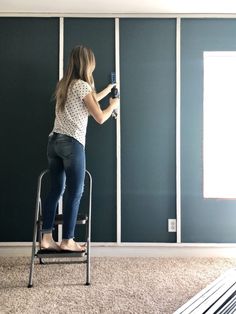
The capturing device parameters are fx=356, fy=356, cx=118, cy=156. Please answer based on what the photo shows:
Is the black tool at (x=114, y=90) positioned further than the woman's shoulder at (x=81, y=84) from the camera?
Yes

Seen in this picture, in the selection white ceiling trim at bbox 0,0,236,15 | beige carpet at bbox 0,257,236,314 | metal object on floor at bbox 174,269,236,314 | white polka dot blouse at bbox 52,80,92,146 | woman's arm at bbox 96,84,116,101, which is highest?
white ceiling trim at bbox 0,0,236,15

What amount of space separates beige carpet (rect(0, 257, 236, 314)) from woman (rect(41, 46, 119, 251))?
0.28 meters

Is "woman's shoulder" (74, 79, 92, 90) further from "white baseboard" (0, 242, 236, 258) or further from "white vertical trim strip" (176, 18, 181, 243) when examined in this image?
"white baseboard" (0, 242, 236, 258)

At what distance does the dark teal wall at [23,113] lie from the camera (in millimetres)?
3094

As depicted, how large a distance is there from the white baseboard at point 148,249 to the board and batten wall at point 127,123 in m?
0.05

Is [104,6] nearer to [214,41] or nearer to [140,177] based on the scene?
[214,41]

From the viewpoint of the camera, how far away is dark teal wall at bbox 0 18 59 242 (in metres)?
3.09

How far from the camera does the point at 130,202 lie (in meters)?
3.10

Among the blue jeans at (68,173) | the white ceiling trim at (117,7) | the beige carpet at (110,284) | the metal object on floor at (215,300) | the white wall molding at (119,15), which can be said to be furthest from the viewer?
the white wall molding at (119,15)

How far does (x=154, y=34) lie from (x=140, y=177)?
125 centimetres

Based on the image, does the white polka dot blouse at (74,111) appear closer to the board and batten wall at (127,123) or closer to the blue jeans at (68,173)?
the blue jeans at (68,173)

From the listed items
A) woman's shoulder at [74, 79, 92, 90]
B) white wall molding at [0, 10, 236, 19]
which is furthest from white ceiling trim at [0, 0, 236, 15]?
woman's shoulder at [74, 79, 92, 90]

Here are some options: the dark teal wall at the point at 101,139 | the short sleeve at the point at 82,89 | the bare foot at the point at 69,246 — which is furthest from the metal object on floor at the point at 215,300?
the short sleeve at the point at 82,89

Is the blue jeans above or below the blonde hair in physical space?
below
